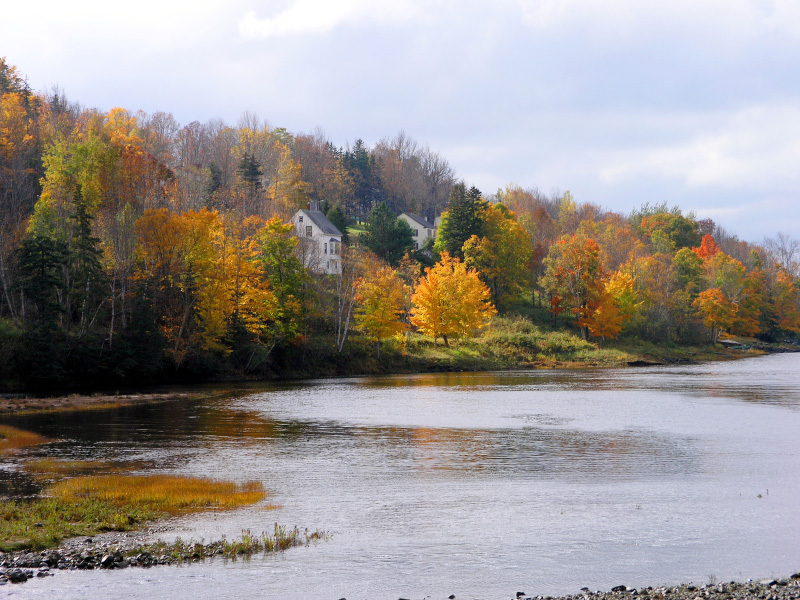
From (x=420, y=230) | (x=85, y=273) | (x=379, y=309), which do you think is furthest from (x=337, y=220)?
(x=85, y=273)

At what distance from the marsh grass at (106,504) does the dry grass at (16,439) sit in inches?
317

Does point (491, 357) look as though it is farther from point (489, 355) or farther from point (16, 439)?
point (16, 439)

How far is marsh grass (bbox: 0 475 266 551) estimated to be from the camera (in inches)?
648

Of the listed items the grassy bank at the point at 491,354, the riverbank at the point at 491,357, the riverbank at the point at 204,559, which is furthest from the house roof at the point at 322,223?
the riverbank at the point at 204,559

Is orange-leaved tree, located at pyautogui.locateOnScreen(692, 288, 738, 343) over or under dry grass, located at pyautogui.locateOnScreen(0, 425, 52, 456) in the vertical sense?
over

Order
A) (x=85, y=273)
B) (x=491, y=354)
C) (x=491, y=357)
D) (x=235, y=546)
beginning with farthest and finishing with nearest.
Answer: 1. (x=491, y=354)
2. (x=491, y=357)
3. (x=85, y=273)
4. (x=235, y=546)

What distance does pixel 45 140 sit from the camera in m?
85.3

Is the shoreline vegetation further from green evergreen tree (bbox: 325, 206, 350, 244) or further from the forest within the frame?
green evergreen tree (bbox: 325, 206, 350, 244)

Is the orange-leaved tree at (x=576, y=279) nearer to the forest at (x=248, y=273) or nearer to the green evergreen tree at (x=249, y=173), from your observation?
the forest at (x=248, y=273)

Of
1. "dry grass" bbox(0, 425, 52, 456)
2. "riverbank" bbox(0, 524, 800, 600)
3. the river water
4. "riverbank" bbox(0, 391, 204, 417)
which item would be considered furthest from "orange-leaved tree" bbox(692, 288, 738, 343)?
"riverbank" bbox(0, 524, 800, 600)

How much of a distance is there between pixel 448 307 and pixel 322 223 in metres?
32.3

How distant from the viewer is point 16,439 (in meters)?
30.2

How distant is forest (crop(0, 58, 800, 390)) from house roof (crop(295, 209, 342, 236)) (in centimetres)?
326

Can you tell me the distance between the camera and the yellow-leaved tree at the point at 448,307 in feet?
276
